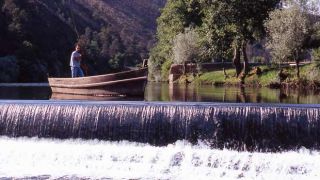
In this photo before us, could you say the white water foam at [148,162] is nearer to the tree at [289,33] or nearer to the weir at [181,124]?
the weir at [181,124]

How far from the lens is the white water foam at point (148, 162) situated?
15523 millimetres

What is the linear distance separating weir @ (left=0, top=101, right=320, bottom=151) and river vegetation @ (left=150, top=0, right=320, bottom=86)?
28003 millimetres

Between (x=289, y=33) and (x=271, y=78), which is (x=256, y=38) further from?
(x=289, y=33)

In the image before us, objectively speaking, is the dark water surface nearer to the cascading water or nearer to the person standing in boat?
the person standing in boat

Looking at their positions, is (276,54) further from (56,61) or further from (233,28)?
(56,61)

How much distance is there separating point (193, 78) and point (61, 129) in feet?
158

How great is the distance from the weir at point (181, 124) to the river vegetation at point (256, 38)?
1102 inches

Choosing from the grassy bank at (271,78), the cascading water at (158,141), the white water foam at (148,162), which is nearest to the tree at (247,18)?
the grassy bank at (271,78)

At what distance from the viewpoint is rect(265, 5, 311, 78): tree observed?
157 feet

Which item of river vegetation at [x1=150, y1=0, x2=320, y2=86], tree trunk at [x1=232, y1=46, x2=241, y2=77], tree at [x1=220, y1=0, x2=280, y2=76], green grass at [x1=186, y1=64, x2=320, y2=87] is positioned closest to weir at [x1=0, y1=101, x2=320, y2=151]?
green grass at [x1=186, y1=64, x2=320, y2=87]

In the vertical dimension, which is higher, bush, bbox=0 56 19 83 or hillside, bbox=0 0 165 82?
hillside, bbox=0 0 165 82

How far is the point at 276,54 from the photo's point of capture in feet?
161

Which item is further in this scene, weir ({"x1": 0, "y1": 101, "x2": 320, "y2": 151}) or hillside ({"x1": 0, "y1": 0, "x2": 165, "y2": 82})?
hillside ({"x1": 0, "y1": 0, "x2": 165, "y2": 82})

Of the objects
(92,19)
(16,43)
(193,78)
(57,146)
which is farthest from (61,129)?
(92,19)
